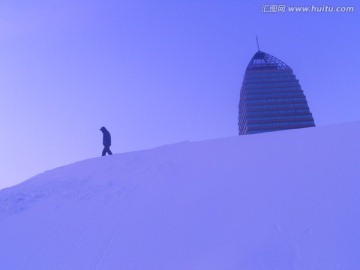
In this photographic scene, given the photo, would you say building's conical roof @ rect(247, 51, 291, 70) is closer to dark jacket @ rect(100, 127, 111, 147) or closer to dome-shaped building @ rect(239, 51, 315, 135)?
dome-shaped building @ rect(239, 51, 315, 135)

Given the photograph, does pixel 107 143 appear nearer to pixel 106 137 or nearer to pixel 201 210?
pixel 106 137

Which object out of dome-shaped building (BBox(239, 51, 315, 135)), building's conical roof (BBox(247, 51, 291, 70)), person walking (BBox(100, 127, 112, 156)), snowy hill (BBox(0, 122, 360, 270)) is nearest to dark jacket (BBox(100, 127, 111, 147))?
person walking (BBox(100, 127, 112, 156))

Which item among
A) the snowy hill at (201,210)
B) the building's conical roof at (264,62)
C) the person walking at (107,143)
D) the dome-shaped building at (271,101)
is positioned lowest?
the dome-shaped building at (271,101)

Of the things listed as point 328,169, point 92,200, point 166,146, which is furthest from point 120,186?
point 328,169

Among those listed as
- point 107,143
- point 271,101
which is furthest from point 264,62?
point 107,143

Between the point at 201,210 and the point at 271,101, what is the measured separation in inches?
4946

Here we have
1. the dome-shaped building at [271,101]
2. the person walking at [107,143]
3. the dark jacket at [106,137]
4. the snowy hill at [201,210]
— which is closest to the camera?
the snowy hill at [201,210]

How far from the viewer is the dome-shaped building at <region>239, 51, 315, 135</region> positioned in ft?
416

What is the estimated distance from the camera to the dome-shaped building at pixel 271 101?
4995 inches

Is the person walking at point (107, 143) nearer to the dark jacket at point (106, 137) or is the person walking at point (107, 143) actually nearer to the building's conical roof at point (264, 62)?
the dark jacket at point (106, 137)

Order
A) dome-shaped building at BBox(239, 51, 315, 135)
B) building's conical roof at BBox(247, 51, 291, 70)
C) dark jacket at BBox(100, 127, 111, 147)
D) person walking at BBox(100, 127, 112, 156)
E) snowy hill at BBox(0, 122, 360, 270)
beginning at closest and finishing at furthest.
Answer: snowy hill at BBox(0, 122, 360, 270) → dark jacket at BBox(100, 127, 111, 147) → person walking at BBox(100, 127, 112, 156) → dome-shaped building at BBox(239, 51, 315, 135) → building's conical roof at BBox(247, 51, 291, 70)

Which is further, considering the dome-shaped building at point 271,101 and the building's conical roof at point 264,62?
the building's conical roof at point 264,62

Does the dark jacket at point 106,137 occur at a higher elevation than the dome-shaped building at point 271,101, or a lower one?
higher

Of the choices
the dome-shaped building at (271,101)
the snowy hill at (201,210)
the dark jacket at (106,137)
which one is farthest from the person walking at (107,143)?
the dome-shaped building at (271,101)
